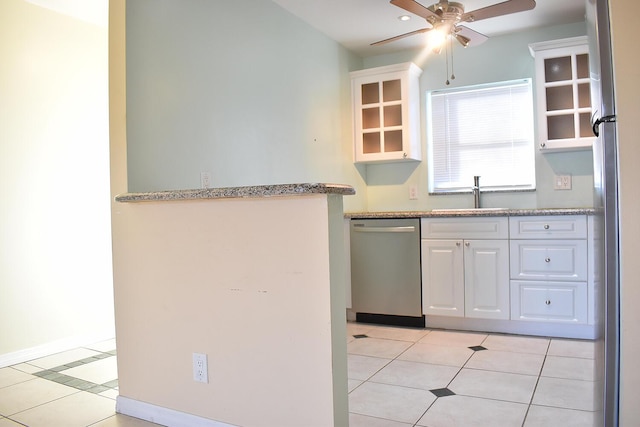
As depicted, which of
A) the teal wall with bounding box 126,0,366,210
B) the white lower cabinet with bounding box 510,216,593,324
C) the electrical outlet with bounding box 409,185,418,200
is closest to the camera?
the teal wall with bounding box 126,0,366,210

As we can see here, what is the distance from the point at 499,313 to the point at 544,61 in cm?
187

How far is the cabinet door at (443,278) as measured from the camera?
3.38 m

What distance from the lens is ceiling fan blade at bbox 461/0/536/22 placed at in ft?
8.52

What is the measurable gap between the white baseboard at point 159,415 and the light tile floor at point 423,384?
4cm

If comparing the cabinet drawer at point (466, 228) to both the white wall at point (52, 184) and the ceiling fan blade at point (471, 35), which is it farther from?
the white wall at point (52, 184)

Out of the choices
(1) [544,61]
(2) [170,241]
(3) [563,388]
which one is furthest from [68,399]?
(1) [544,61]

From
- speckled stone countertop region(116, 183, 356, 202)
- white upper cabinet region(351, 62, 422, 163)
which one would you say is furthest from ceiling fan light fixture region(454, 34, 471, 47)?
speckled stone countertop region(116, 183, 356, 202)

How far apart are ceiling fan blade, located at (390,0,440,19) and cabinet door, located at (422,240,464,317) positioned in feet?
4.98

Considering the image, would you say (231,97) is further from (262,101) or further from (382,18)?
(382,18)

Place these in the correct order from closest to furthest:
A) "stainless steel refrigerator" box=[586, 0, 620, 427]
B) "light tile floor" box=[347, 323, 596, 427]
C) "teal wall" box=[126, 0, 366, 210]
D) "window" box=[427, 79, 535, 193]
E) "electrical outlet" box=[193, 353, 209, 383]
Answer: "stainless steel refrigerator" box=[586, 0, 620, 427]
"electrical outlet" box=[193, 353, 209, 383]
"light tile floor" box=[347, 323, 596, 427]
"teal wall" box=[126, 0, 366, 210]
"window" box=[427, 79, 535, 193]

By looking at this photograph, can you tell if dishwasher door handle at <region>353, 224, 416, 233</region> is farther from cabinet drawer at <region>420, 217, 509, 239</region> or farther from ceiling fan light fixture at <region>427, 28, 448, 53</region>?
ceiling fan light fixture at <region>427, 28, 448, 53</region>

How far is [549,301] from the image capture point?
10.3 ft

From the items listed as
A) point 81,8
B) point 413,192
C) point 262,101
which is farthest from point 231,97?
point 413,192

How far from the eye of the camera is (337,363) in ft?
5.26
